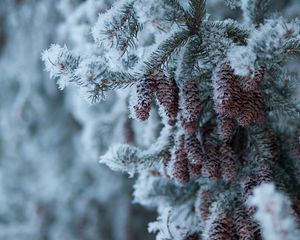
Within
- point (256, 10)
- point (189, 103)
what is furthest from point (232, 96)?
point (256, 10)

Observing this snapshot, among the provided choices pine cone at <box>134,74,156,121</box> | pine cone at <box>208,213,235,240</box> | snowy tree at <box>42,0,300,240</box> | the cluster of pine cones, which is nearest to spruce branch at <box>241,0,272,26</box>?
snowy tree at <box>42,0,300,240</box>

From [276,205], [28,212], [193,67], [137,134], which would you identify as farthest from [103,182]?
[276,205]

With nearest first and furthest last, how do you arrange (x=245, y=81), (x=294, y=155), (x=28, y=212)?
(x=245, y=81), (x=294, y=155), (x=28, y=212)

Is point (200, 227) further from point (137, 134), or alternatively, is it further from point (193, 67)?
point (137, 134)

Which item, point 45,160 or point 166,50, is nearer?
point 166,50

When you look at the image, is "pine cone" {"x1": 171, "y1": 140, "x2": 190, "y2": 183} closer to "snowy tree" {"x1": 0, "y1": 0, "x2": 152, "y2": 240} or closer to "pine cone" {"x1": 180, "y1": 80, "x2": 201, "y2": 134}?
"pine cone" {"x1": 180, "y1": 80, "x2": 201, "y2": 134}

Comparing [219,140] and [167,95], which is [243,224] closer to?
[219,140]
